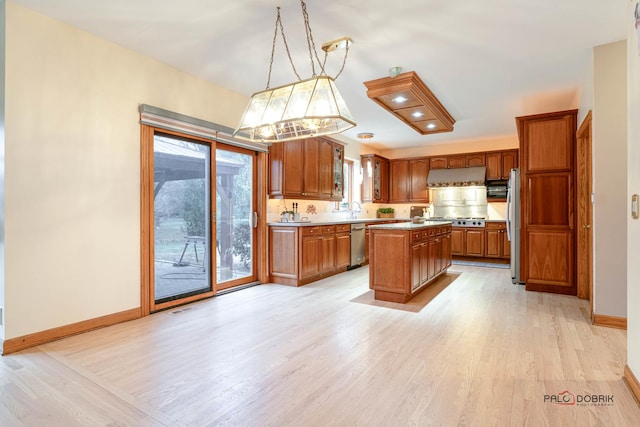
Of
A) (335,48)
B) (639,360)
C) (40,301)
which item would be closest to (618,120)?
(639,360)

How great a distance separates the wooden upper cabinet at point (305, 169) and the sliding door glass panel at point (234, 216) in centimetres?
39

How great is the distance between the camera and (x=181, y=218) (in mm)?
4000

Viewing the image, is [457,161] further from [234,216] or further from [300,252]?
[234,216]

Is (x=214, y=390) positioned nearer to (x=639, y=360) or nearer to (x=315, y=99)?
(x=315, y=99)

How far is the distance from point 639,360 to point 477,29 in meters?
2.71

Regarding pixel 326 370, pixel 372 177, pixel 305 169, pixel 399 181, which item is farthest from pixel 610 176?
pixel 399 181

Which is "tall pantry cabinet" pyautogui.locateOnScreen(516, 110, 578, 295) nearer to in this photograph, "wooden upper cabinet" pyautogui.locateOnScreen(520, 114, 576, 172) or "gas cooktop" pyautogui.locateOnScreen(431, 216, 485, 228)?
"wooden upper cabinet" pyautogui.locateOnScreen(520, 114, 576, 172)

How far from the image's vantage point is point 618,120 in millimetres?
3195

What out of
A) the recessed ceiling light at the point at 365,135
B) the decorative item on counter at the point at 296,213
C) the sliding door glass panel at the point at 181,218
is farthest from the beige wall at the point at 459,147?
the sliding door glass panel at the point at 181,218

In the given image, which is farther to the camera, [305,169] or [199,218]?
[305,169]

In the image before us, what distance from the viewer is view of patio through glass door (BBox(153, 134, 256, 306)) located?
3822 mm

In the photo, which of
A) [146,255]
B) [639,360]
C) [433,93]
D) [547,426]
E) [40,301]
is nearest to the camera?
[547,426]

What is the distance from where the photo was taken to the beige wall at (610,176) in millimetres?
3189

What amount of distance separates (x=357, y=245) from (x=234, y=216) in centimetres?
256
